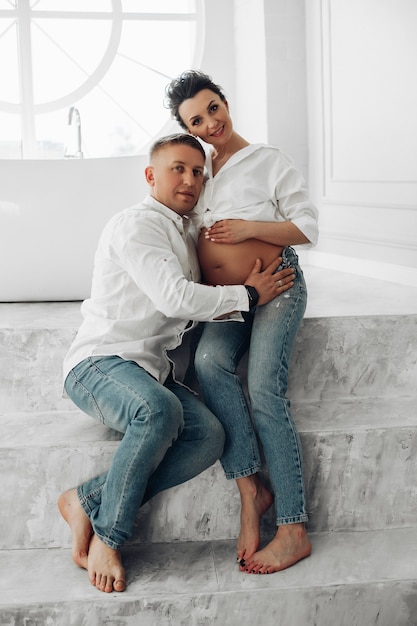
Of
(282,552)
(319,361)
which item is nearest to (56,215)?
(319,361)

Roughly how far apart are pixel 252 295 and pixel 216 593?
703 mm

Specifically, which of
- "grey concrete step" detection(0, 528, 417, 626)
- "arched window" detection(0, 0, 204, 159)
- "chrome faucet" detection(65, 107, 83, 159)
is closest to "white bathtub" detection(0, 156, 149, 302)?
"chrome faucet" detection(65, 107, 83, 159)

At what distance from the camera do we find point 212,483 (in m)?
1.83

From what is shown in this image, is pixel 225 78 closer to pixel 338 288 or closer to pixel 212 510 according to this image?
pixel 338 288

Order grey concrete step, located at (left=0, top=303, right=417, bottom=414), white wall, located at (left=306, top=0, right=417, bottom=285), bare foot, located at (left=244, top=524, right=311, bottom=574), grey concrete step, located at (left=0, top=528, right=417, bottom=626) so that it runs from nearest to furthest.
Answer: grey concrete step, located at (left=0, top=528, right=417, bottom=626) < bare foot, located at (left=244, top=524, right=311, bottom=574) < grey concrete step, located at (left=0, top=303, right=417, bottom=414) < white wall, located at (left=306, top=0, right=417, bottom=285)

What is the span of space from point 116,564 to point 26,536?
1.00 ft

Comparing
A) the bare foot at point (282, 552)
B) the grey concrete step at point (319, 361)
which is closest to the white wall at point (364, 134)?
the grey concrete step at point (319, 361)

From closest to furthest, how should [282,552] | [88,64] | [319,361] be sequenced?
[282,552], [319,361], [88,64]

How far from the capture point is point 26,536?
1.80 meters

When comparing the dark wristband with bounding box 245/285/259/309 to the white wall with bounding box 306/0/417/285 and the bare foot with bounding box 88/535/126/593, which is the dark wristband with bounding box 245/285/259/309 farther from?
the white wall with bounding box 306/0/417/285

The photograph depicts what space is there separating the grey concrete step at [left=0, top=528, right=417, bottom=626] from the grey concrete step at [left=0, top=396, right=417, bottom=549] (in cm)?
9

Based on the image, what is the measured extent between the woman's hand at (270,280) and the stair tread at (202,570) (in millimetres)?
620

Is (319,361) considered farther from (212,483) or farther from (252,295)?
(212,483)

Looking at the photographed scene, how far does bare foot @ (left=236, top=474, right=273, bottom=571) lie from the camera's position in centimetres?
173
